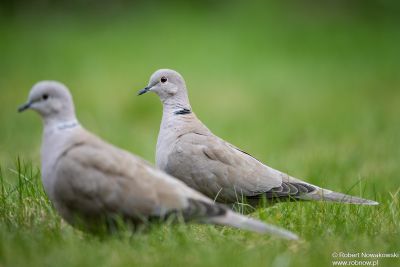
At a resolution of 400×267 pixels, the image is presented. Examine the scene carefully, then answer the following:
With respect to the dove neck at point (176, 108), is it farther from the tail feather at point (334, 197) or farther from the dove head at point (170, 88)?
the tail feather at point (334, 197)

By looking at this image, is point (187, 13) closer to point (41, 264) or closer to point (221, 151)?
point (221, 151)

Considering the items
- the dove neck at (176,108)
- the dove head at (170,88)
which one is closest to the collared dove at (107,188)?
the dove neck at (176,108)

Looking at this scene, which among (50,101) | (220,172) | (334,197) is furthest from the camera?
(220,172)

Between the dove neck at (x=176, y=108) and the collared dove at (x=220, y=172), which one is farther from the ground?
the dove neck at (x=176, y=108)

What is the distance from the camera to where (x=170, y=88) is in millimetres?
5355

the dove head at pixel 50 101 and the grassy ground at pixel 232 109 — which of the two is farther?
the dove head at pixel 50 101

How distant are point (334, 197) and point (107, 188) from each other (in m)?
1.74

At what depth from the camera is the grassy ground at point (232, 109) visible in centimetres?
386

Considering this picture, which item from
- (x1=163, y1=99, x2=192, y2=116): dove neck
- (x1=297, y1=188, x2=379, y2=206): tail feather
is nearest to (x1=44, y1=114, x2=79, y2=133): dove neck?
(x1=163, y1=99, x2=192, y2=116): dove neck

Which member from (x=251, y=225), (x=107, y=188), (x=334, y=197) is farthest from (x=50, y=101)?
(x=334, y=197)

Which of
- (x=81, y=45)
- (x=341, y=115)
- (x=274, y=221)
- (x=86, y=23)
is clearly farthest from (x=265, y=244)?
(x=86, y=23)

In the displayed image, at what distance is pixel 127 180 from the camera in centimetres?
383

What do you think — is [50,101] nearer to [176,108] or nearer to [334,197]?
[176,108]

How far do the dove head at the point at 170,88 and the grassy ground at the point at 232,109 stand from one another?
1.09 metres
